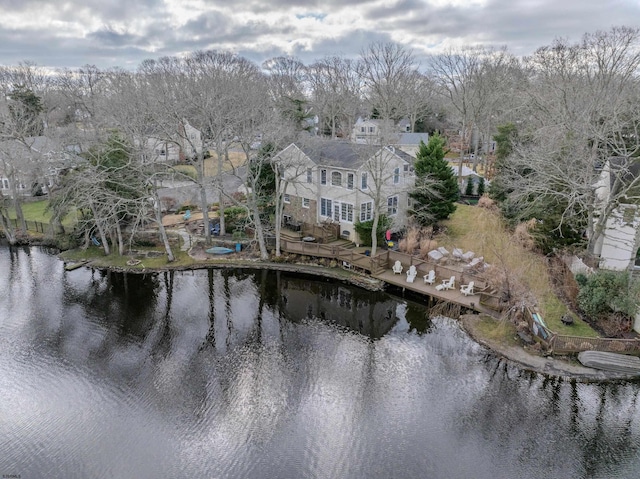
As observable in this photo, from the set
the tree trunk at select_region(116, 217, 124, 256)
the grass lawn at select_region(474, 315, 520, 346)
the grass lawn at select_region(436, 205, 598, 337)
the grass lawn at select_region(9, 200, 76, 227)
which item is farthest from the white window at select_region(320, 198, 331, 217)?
the grass lawn at select_region(9, 200, 76, 227)

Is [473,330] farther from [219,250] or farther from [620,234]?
[219,250]

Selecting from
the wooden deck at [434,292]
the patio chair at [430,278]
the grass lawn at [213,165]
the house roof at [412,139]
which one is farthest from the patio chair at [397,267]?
the house roof at [412,139]

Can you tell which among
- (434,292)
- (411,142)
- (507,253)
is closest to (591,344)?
(434,292)

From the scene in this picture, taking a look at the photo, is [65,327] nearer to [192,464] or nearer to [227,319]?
[227,319]

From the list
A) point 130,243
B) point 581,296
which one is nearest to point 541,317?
point 581,296

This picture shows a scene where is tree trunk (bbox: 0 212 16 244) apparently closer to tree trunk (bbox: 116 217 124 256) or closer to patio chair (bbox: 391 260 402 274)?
tree trunk (bbox: 116 217 124 256)
